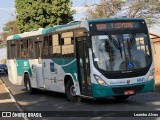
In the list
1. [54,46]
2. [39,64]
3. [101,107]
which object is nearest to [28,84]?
[39,64]

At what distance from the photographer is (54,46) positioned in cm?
1848

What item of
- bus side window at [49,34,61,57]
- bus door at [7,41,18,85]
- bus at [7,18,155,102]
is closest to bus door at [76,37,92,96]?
bus at [7,18,155,102]

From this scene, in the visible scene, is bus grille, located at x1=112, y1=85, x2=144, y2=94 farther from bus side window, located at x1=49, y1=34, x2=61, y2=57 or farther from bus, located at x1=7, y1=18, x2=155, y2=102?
bus side window, located at x1=49, y1=34, x2=61, y2=57

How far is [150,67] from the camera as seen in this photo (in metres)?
15.4

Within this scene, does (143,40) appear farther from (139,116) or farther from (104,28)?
(139,116)

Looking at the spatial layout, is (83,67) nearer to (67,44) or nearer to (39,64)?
(67,44)

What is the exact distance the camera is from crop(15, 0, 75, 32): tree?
4556 cm

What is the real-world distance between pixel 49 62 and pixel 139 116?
7671 mm

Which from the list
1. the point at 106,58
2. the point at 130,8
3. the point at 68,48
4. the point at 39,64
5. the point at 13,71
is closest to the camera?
the point at 106,58

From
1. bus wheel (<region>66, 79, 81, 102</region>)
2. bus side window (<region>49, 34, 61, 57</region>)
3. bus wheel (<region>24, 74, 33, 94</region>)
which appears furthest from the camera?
bus wheel (<region>24, 74, 33, 94</region>)

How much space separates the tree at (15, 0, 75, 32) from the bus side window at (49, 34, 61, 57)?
2655cm

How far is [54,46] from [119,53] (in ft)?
13.5

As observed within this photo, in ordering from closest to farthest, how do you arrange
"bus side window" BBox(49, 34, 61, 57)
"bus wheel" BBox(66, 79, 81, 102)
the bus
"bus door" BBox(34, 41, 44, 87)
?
the bus
"bus wheel" BBox(66, 79, 81, 102)
"bus side window" BBox(49, 34, 61, 57)
"bus door" BBox(34, 41, 44, 87)

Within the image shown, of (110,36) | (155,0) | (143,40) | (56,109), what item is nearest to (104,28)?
(110,36)
